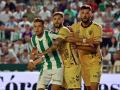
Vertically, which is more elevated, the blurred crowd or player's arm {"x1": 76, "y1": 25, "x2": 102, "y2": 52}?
the blurred crowd

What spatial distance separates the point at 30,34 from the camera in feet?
64.6

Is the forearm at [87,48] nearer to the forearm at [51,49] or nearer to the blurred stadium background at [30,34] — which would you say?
the forearm at [51,49]

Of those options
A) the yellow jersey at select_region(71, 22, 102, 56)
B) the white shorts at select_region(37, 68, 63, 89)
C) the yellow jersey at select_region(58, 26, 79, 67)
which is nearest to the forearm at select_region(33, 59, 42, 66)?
the white shorts at select_region(37, 68, 63, 89)

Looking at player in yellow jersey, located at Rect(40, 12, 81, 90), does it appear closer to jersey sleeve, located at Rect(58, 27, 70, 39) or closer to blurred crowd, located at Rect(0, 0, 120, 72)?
jersey sleeve, located at Rect(58, 27, 70, 39)

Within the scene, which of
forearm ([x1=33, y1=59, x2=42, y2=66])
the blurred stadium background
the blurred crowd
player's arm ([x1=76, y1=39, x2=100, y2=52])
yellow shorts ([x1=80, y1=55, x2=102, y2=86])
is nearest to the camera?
player's arm ([x1=76, y1=39, x2=100, y2=52])

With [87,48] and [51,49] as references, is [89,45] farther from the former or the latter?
[51,49]

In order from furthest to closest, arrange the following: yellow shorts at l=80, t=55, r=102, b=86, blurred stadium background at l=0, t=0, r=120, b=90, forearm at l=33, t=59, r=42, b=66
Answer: blurred stadium background at l=0, t=0, r=120, b=90 < forearm at l=33, t=59, r=42, b=66 < yellow shorts at l=80, t=55, r=102, b=86

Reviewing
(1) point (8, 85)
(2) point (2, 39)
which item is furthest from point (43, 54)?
(2) point (2, 39)

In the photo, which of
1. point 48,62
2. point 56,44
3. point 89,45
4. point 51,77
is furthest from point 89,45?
point 51,77

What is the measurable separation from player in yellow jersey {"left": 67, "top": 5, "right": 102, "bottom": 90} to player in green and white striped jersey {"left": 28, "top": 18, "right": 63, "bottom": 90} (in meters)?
0.43

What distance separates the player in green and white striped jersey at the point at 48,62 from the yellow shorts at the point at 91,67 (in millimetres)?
458

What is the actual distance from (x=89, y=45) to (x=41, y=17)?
10854 millimetres

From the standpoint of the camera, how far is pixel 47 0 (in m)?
23.1

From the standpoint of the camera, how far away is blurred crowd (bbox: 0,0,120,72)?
1795 cm
